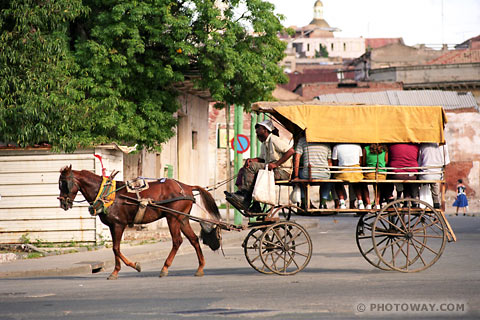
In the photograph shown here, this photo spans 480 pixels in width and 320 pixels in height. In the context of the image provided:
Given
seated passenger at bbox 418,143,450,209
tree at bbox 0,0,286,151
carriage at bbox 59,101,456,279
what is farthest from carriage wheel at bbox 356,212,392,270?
tree at bbox 0,0,286,151

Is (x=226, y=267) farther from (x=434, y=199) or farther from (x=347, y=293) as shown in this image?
(x=347, y=293)

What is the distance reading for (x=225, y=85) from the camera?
908 inches

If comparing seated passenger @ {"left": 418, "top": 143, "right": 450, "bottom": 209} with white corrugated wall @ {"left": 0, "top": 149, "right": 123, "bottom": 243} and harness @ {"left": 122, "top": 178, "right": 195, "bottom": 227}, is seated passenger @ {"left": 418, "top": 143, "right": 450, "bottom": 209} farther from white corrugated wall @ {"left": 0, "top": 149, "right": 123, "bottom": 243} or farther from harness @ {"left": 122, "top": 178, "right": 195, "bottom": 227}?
white corrugated wall @ {"left": 0, "top": 149, "right": 123, "bottom": 243}

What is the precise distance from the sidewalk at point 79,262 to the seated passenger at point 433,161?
6.49 meters

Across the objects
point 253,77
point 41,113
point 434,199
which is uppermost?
point 253,77

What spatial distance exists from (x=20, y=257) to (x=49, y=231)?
2315 millimetres

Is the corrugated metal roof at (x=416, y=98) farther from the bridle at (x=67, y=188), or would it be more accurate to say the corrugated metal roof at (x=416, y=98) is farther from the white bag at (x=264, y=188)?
the bridle at (x=67, y=188)

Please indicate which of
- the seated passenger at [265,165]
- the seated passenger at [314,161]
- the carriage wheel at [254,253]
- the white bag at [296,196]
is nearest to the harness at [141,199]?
the seated passenger at [265,165]

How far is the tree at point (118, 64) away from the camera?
1791cm

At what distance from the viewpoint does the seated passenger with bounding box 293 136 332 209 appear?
12.5 metres

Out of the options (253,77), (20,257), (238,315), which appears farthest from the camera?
(253,77)

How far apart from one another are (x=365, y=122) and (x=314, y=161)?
42.9 inches

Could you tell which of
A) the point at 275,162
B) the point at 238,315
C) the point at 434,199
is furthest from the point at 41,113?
the point at 238,315

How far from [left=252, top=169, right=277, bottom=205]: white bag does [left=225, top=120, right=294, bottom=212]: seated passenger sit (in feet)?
0.63
